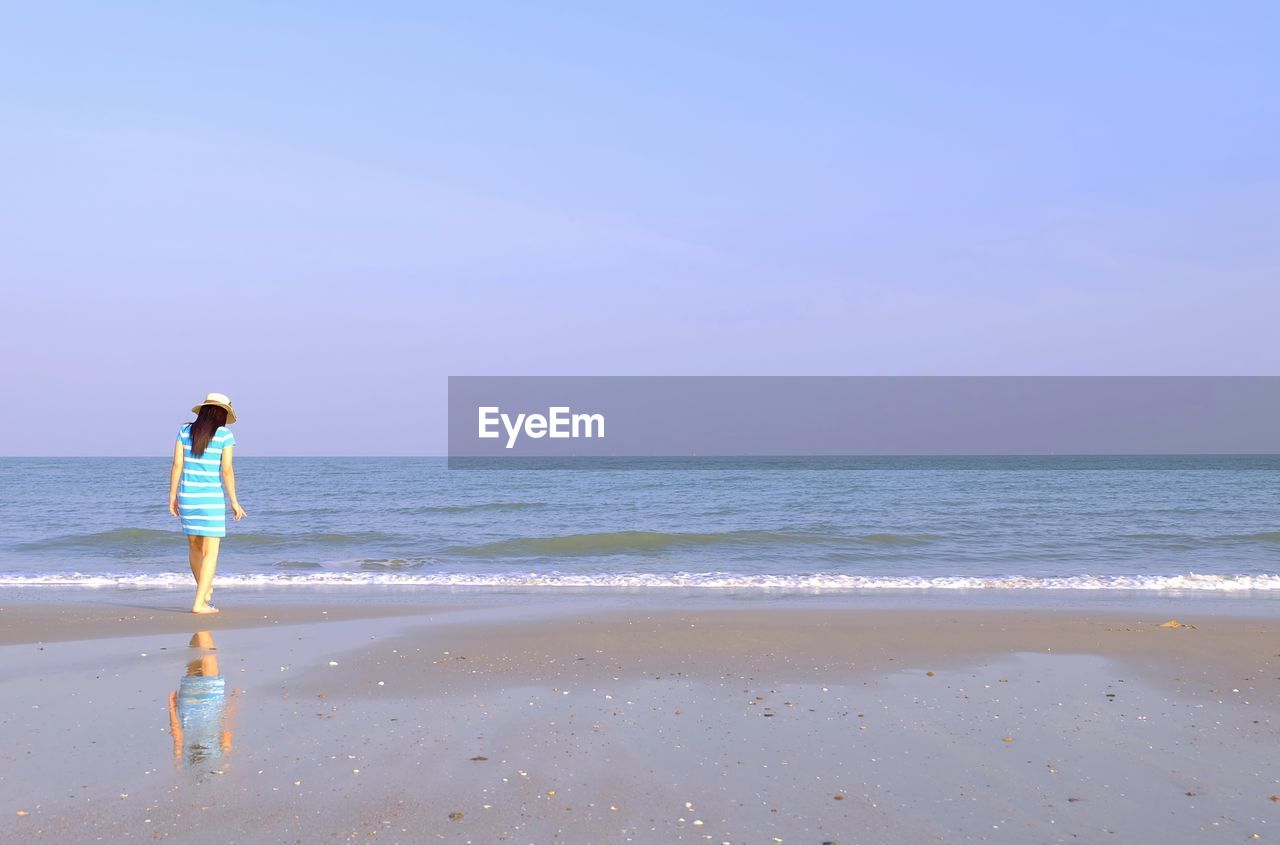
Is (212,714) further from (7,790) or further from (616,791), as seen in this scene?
(616,791)

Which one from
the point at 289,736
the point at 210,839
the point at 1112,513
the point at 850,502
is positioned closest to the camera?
the point at 210,839

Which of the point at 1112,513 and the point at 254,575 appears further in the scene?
the point at 1112,513

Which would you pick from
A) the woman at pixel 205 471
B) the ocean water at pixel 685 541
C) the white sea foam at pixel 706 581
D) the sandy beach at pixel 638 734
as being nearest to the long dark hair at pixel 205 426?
the woman at pixel 205 471

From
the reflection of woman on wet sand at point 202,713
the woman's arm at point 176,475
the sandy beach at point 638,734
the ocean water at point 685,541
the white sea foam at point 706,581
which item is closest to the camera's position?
the sandy beach at point 638,734

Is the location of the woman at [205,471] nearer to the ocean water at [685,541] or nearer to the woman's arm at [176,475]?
the woman's arm at [176,475]

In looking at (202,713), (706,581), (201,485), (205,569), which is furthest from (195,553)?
(706,581)

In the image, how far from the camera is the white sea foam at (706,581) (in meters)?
11.3

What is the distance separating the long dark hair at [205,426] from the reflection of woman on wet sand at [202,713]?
236 centimetres

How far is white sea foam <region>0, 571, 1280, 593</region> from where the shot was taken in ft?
37.1

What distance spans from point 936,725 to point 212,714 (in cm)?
339

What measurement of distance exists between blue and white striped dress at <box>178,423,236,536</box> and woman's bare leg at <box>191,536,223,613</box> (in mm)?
120

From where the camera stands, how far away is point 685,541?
17094mm

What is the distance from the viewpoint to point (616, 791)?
363 centimetres

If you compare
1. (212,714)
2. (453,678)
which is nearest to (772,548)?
(453,678)
